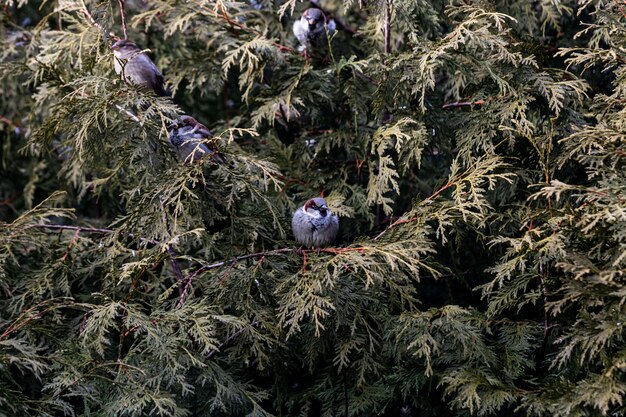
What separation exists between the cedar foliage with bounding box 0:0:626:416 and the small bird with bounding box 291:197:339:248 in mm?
86

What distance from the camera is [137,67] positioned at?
279cm

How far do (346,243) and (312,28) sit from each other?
1.04 metres

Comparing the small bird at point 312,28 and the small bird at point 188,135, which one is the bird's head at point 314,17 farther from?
the small bird at point 188,135

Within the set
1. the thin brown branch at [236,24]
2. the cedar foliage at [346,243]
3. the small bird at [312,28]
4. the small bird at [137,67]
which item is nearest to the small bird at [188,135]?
the cedar foliage at [346,243]

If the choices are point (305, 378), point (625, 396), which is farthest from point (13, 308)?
point (625, 396)

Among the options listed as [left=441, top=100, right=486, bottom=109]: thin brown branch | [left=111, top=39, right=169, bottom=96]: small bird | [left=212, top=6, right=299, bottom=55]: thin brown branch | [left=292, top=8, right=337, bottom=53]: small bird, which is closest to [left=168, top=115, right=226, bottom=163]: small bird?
[left=111, top=39, right=169, bottom=96]: small bird

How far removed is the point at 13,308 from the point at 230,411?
2.93 ft

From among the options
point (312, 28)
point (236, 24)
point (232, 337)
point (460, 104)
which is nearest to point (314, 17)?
point (312, 28)

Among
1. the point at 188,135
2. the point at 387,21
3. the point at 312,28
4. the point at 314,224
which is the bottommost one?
the point at 314,224

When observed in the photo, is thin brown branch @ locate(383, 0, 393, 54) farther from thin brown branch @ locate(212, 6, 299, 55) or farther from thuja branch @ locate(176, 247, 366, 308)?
thuja branch @ locate(176, 247, 366, 308)

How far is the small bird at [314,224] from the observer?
2.51m

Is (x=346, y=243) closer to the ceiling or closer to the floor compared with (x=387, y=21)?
closer to the floor

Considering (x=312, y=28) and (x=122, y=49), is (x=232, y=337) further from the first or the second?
(x=312, y=28)

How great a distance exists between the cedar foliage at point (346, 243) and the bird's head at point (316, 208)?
0.12 m
